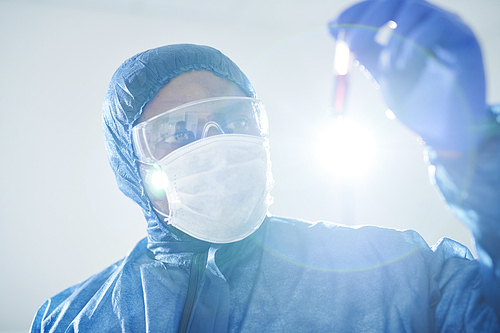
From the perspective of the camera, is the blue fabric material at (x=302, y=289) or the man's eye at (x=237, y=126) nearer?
the blue fabric material at (x=302, y=289)

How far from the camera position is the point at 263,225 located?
38.8 inches

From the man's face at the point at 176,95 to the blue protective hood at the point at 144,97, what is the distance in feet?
0.05

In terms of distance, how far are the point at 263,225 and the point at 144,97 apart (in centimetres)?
53

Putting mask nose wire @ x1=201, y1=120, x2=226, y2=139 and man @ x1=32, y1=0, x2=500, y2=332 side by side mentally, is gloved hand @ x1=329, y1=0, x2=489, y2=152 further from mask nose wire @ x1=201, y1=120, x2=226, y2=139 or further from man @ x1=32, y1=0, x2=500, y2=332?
mask nose wire @ x1=201, y1=120, x2=226, y2=139

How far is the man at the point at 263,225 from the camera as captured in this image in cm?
52

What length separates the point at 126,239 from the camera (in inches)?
94.0

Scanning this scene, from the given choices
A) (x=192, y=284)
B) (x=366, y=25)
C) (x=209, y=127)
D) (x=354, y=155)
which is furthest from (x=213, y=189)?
(x=354, y=155)

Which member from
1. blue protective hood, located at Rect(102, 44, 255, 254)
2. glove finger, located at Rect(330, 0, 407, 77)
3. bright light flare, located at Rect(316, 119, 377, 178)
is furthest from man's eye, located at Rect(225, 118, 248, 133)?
bright light flare, located at Rect(316, 119, 377, 178)

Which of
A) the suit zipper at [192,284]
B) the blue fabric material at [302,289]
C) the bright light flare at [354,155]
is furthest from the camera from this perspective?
the bright light flare at [354,155]

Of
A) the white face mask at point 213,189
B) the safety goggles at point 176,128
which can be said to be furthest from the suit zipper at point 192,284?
the safety goggles at point 176,128

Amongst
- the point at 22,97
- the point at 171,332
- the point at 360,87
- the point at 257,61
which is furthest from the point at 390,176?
the point at 22,97

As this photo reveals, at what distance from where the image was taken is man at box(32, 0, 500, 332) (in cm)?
52

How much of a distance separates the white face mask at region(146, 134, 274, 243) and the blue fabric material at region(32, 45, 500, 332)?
0.09m

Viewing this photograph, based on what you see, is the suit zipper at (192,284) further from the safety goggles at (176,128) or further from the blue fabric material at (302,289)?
the safety goggles at (176,128)
